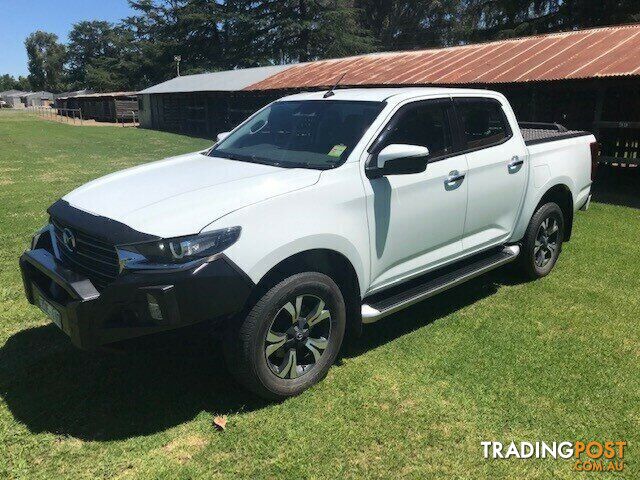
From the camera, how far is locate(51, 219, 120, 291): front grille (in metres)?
3.05

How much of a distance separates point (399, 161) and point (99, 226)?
6.23 ft

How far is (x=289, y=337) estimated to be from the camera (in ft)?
11.1

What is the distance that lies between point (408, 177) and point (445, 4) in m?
51.3

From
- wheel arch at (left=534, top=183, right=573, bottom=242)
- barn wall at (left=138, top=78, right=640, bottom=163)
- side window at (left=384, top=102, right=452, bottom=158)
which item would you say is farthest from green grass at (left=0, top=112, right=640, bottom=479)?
barn wall at (left=138, top=78, right=640, bottom=163)

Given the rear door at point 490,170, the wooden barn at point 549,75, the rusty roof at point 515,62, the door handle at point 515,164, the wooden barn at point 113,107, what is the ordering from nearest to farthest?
the rear door at point 490,170 < the door handle at point 515,164 < the rusty roof at point 515,62 < the wooden barn at point 549,75 < the wooden barn at point 113,107

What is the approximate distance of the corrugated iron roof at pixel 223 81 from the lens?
89.2 ft

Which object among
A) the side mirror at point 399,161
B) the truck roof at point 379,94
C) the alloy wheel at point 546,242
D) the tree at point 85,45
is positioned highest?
the tree at point 85,45

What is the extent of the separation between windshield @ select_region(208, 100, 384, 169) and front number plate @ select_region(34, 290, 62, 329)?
168 cm

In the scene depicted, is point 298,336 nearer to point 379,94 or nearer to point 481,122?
point 379,94

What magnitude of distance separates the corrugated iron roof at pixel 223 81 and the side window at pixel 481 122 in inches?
882

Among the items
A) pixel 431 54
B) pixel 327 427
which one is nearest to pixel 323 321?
pixel 327 427

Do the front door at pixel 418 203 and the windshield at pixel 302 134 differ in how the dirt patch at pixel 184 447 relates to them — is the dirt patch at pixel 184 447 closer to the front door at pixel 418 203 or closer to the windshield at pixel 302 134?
the front door at pixel 418 203

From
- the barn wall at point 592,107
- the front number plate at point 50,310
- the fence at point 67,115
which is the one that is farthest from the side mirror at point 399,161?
the fence at point 67,115

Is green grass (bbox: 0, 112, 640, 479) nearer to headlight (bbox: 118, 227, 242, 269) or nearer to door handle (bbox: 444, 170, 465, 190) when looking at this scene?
headlight (bbox: 118, 227, 242, 269)
